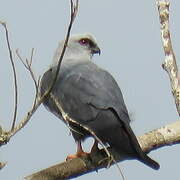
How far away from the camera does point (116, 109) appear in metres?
5.29

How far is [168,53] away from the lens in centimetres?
501

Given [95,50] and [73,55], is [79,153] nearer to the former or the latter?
[73,55]

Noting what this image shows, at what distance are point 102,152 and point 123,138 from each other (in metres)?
0.55

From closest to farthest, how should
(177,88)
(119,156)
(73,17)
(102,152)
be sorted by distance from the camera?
(73,17), (177,88), (119,156), (102,152)

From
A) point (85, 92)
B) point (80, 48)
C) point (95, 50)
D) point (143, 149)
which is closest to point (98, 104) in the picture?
point (85, 92)

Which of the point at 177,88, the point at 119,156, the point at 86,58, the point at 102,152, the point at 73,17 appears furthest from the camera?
the point at 86,58

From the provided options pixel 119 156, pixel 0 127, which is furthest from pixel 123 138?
pixel 0 127

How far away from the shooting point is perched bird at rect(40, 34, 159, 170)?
16.9 ft

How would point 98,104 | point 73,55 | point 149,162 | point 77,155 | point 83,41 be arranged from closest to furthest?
point 149,162, point 98,104, point 77,155, point 73,55, point 83,41

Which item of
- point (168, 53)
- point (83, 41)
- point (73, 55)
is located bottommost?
point (73, 55)

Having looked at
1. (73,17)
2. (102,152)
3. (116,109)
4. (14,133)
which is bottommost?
(102,152)

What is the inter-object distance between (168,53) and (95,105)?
833mm

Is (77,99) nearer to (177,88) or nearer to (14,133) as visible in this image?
(177,88)

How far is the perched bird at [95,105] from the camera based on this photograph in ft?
16.9
